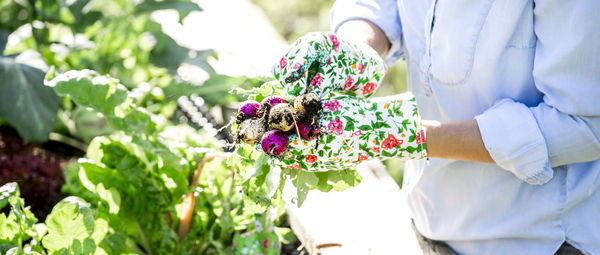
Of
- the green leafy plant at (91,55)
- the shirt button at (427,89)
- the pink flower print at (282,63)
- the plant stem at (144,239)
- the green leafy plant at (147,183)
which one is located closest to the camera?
the pink flower print at (282,63)

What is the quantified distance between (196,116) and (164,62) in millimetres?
304

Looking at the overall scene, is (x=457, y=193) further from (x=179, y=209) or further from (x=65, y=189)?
(x=65, y=189)

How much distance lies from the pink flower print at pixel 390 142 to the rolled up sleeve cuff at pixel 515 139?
162mm

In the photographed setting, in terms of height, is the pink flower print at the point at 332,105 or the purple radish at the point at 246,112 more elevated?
the pink flower print at the point at 332,105

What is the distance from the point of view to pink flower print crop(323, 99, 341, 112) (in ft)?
3.08

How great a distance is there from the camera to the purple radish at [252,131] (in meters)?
0.92

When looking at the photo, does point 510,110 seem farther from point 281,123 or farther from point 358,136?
point 281,123

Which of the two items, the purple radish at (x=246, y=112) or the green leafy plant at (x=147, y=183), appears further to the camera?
the green leafy plant at (x=147, y=183)

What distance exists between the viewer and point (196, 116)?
275 centimetres

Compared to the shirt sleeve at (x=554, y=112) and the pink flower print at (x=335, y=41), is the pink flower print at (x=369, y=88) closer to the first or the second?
the pink flower print at (x=335, y=41)

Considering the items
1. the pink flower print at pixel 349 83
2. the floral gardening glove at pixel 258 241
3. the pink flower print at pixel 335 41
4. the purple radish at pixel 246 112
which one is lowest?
the floral gardening glove at pixel 258 241

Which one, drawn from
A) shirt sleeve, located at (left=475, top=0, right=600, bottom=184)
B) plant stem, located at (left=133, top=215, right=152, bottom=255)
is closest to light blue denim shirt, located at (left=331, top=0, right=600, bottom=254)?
shirt sleeve, located at (left=475, top=0, right=600, bottom=184)

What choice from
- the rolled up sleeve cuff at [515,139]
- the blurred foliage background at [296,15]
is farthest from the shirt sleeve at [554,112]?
the blurred foliage background at [296,15]

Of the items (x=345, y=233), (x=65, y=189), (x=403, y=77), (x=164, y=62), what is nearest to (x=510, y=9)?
(x=345, y=233)
